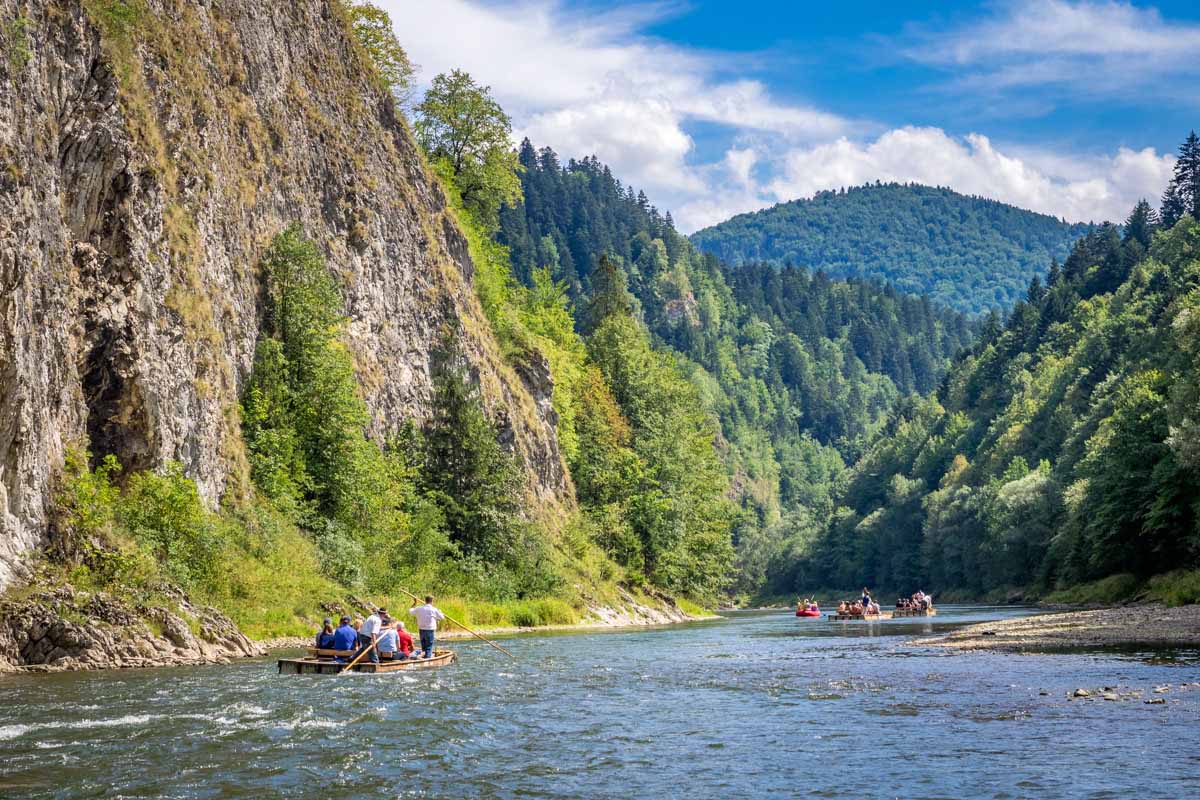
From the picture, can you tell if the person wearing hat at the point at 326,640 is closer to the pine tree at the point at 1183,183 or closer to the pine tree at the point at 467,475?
the pine tree at the point at 467,475

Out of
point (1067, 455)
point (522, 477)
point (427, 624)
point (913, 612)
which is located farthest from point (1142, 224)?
point (427, 624)

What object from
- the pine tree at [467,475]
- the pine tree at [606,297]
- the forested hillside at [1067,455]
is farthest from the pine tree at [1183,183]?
the pine tree at [467,475]

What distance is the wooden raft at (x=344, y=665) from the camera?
3152 cm

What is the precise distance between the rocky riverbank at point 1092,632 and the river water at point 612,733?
17.4ft

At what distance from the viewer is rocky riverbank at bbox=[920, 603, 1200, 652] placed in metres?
37.9

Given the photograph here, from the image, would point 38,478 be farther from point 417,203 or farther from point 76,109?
point 417,203

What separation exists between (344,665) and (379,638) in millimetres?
2295

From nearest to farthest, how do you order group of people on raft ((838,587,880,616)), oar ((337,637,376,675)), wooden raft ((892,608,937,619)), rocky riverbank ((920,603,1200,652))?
oar ((337,637,376,675)) → rocky riverbank ((920,603,1200,652)) → group of people on raft ((838,587,880,616)) → wooden raft ((892,608,937,619))

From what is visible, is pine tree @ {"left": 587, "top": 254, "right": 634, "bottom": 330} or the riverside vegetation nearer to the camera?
the riverside vegetation

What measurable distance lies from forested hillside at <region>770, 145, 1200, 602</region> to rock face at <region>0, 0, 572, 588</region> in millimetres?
33978

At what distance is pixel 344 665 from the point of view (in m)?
32.7

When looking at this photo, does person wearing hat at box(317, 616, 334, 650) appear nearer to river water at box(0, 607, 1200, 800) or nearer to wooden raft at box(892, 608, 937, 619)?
river water at box(0, 607, 1200, 800)

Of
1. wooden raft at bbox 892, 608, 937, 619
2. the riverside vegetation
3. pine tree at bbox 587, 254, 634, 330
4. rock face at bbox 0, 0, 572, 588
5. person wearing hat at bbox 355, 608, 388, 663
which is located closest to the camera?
rock face at bbox 0, 0, 572, 588

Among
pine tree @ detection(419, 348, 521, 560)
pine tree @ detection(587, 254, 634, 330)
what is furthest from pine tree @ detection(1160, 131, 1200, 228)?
pine tree @ detection(419, 348, 521, 560)
